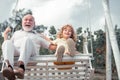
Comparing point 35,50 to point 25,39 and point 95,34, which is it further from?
point 95,34

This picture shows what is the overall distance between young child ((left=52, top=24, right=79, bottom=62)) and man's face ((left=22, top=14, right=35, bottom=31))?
356mm

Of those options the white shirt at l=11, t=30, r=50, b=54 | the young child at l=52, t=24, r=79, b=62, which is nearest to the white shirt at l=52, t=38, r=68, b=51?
the young child at l=52, t=24, r=79, b=62

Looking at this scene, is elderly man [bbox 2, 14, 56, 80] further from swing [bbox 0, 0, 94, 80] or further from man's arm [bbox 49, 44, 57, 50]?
swing [bbox 0, 0, 94, 80]

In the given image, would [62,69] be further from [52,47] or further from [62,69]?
[52,47]

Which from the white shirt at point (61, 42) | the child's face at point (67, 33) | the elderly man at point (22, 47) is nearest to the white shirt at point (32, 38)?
the elderly man at point (22, 47)

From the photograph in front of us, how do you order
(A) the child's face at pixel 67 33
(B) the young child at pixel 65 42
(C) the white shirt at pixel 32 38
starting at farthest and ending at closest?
(A) the child's face at pixel 67 33 → (C) the white shirt at pixel 32 38 → (B) the young child at pixel 65 42

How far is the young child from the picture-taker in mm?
5621

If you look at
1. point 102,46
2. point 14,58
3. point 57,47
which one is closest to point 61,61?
point 57,47

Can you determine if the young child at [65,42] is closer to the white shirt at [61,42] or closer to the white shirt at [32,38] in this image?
the white shirt at [61,42]

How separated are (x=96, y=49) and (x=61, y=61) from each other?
2808cm

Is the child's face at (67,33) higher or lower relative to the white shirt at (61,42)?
higher

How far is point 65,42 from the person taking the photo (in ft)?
19.7

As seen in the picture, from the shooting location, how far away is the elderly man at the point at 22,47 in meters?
5.18

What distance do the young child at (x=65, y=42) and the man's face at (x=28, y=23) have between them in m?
0.36
